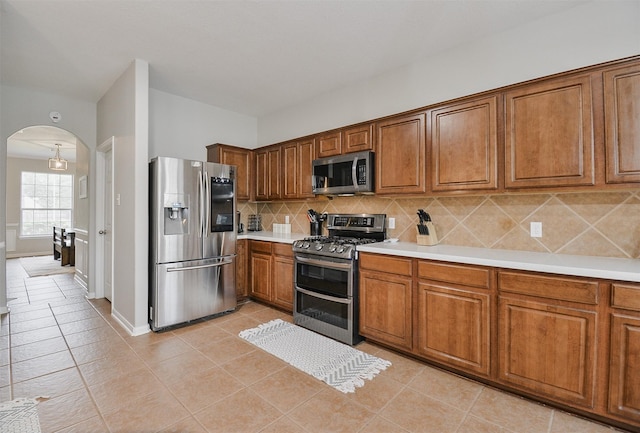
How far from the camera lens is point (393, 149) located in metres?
3.02

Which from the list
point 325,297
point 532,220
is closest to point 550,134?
point 532,220

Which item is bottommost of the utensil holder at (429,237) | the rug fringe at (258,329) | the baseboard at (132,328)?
the rug fringe at (258,329)

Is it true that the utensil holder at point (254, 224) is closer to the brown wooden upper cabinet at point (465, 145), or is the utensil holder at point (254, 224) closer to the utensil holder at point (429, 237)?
the utensil holder at point (429, 237)

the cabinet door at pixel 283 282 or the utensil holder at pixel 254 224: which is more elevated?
the utensil holder at pixel 254 224

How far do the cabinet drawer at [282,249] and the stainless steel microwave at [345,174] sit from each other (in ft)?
2.43

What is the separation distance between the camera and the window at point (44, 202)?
8203mm

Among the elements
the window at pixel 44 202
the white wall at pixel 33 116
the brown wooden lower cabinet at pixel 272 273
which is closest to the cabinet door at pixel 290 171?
the brown wooden lower cabinet at pixel 272 273

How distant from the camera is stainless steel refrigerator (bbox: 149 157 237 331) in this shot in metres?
3.14

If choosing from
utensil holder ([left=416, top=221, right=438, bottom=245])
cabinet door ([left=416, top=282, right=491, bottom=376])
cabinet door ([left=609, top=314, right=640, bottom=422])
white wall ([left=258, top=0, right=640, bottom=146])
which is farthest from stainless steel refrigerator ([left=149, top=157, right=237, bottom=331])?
cabinet door ([left=609, top=314, right=640, bottom=422])

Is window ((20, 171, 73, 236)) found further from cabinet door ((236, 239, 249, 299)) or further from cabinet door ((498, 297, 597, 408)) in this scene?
cabinet door ((498, 297, 597, 408))

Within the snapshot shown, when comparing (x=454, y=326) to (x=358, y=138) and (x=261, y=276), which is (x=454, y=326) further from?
(x=261, y=276)

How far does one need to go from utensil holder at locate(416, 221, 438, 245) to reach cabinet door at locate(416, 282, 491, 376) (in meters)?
0.54

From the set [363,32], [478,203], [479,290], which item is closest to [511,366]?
[479,290]

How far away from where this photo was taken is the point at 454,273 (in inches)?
89.4
